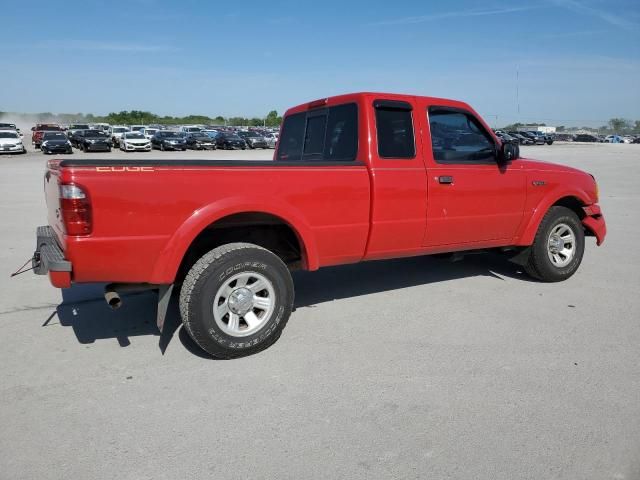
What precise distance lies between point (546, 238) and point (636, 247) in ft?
9.82

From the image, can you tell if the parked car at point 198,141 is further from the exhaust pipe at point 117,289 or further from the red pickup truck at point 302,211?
the exhaust pipe at point 117,289

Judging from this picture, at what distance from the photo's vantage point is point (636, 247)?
7469 mm

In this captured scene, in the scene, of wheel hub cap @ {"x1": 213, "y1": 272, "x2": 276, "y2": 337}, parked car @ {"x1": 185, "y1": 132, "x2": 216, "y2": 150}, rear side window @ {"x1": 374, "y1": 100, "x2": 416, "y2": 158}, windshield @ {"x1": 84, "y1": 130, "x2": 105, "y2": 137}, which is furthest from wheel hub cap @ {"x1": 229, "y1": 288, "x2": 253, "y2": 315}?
parked car @ {"x1": 185, "y1": 132, "x2": 216, "y2": 150}

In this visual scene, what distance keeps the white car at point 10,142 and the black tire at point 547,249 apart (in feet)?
110

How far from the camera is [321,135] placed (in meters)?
4.94

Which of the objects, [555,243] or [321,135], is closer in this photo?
[321,135]

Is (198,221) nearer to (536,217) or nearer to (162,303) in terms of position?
(162,303)

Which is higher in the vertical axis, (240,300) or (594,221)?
(594,221)

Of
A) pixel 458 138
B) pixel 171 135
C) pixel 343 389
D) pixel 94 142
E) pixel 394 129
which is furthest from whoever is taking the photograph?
pixel 171 135

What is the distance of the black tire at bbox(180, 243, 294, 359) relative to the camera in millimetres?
3531

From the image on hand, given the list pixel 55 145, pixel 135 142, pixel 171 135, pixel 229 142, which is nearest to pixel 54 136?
pixel 55 145

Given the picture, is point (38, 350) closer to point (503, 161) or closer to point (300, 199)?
point (300, 199)

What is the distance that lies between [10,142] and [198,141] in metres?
11.9

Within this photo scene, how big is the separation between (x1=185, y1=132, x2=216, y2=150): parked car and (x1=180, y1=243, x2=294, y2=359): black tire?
3553 centimetres
